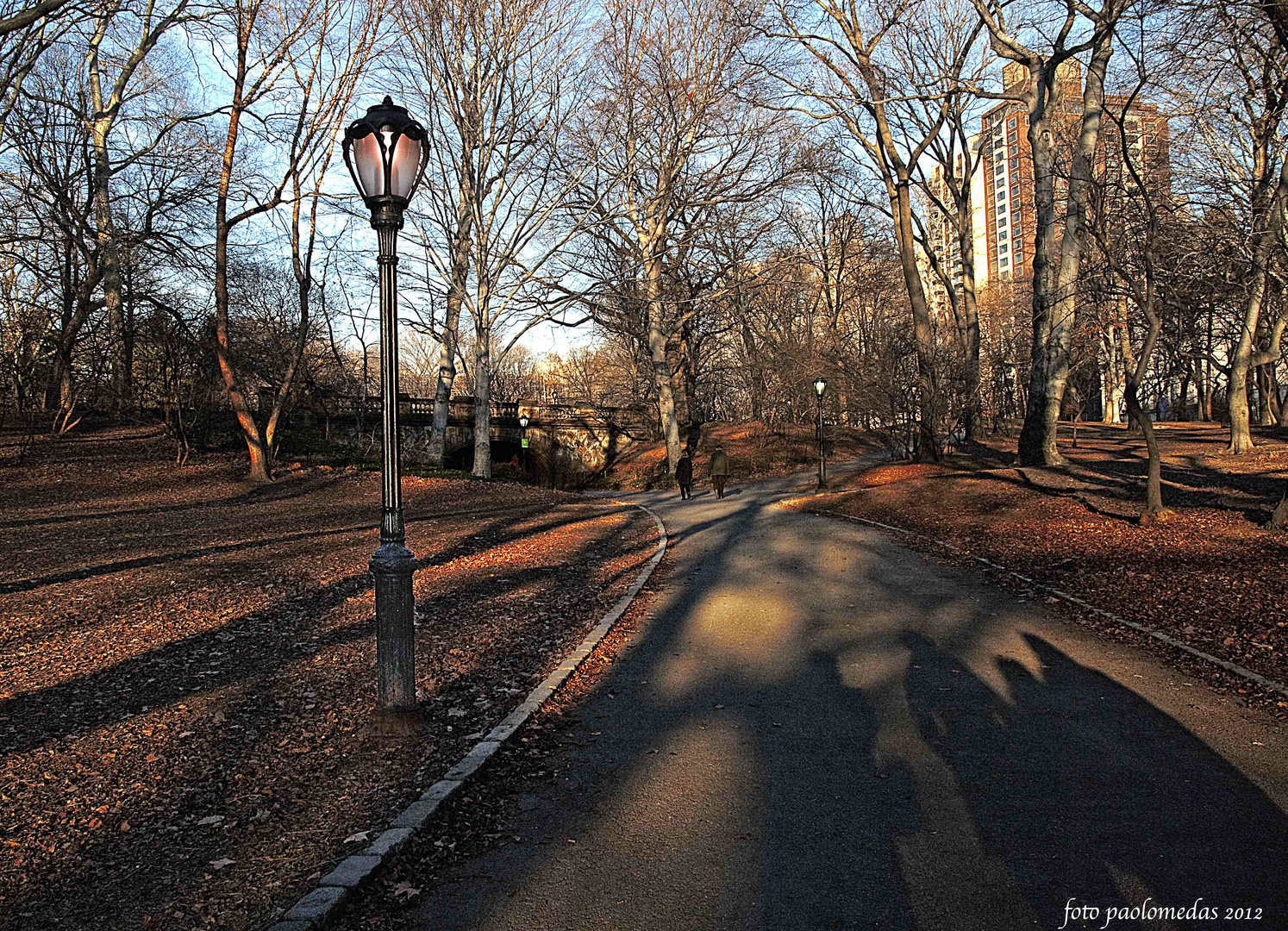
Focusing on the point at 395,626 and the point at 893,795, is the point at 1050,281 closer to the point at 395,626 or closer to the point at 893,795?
the point at 893,795

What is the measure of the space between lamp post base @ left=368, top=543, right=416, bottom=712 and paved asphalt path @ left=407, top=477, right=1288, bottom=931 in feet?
3.80

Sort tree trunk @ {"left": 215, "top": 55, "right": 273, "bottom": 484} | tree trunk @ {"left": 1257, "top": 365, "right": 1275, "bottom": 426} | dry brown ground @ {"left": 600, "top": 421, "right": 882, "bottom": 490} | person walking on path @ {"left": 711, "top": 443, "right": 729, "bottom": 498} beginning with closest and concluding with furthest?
1. tree trunk @ {"left": 215, "top": 55, "right": 273, "bottom": 484}
2. person walking on path @ {"left": 711, "top": 443, "right": 729, "bottom": 498}
3. tree trunk @ {"left": 1257, "top": 365, "right": 1275, "bottom": 426}
4. dry brown ground @ {"left": 600, "top": 421, "right": 882, "bottom": 490}

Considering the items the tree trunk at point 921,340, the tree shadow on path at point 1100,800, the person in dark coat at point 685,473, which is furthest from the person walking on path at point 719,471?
the tree shadow on path at point 1100,800

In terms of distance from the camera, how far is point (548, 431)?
1777 inches

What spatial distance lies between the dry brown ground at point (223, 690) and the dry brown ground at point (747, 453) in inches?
821

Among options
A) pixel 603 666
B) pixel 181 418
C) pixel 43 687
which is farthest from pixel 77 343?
pixel 603 666

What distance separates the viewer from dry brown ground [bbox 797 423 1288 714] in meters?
8.29

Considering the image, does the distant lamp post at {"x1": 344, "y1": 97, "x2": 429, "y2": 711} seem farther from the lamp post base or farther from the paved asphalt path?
the paved asphalt path

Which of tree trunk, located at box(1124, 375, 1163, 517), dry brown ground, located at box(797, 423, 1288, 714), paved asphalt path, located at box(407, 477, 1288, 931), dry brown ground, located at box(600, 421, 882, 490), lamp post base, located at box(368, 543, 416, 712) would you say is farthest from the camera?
dry brown ground, located at box(600, 421, 882, 490)

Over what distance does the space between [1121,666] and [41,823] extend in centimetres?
748

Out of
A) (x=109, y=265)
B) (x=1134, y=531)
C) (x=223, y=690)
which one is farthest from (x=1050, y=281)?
(x=109, y=265)

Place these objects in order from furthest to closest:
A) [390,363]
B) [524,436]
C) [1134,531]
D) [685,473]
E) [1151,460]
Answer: [524,436] < [685,473] < [1151,460] < [1134,531] < [390,363]

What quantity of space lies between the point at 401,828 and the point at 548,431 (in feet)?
135

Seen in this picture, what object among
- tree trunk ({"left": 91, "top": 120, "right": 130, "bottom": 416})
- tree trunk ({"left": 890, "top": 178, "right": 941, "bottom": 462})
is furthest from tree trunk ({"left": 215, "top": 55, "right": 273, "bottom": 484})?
tree trunk ({"left": 890, "top": 178, "right": 941, "bottom": 462})
